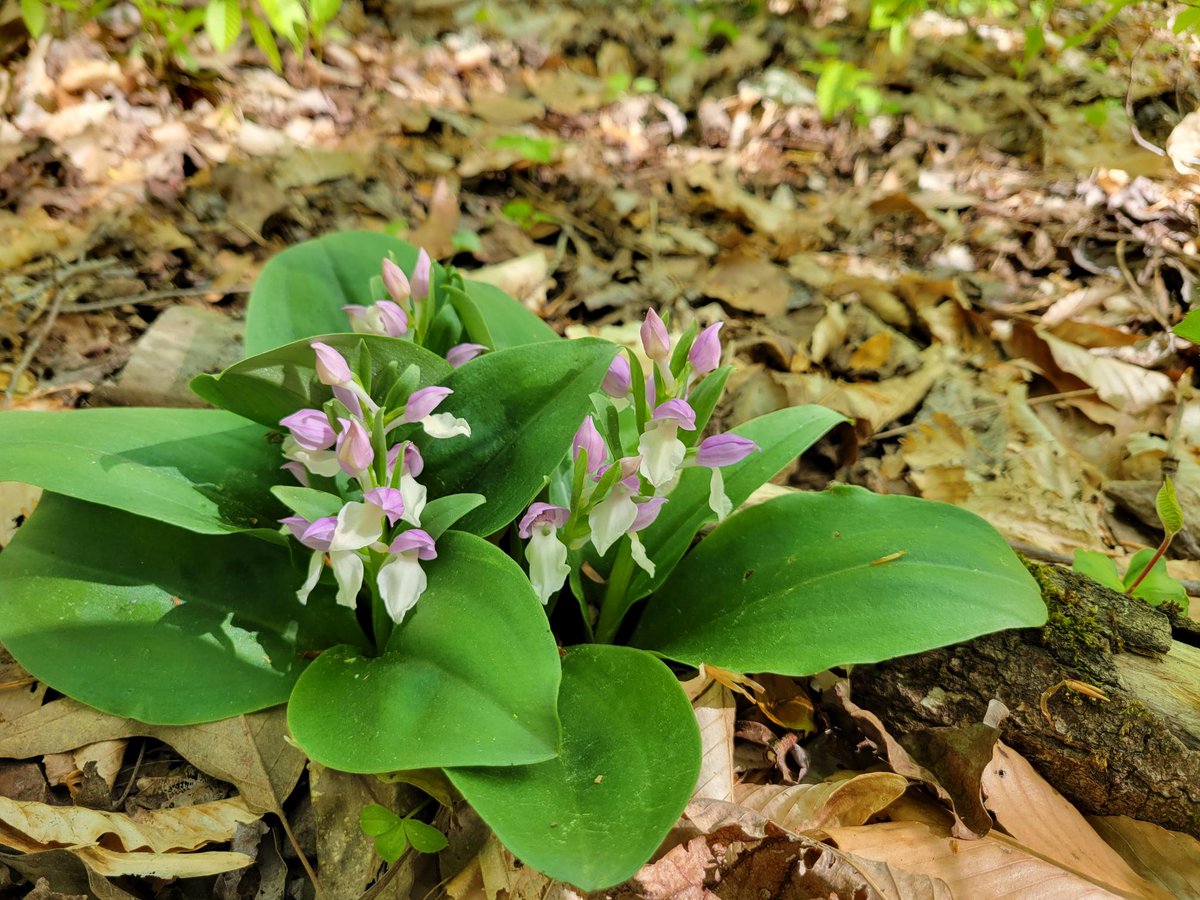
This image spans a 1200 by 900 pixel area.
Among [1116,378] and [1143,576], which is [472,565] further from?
[1116,378]

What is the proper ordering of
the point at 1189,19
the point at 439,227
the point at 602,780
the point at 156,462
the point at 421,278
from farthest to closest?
the point at 439,227
the point at 1189,19
the point at 421,278
the point at 156,462
the point at 602,780

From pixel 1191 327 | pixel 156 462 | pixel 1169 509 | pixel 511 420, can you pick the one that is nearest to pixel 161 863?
pixel 156 462

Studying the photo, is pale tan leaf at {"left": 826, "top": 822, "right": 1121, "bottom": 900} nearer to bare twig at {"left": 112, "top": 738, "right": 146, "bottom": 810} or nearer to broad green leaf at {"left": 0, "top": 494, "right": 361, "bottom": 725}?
broad green leaf at {"left": 0, "top": 494, "right": 361, "bottom": 725}

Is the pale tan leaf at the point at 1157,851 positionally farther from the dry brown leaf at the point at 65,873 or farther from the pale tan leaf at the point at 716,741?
the dry brown leaf at the point at 65,873

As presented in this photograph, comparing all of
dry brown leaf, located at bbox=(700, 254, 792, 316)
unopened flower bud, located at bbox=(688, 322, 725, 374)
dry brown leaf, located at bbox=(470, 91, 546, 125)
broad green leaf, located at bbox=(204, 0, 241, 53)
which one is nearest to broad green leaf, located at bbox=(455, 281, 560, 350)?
unopened flower bud, located at bbox=(688, 322, 725, 374)

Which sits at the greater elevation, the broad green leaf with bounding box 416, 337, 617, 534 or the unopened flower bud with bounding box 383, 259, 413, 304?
the unopened flower bud with bounding box 383, 259, 413, 304

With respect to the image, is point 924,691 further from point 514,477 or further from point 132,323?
point 132,323

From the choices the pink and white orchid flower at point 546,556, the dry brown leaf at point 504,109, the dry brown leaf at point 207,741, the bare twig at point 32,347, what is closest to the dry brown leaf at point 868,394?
the pink and white orchid flower at point 546,556
